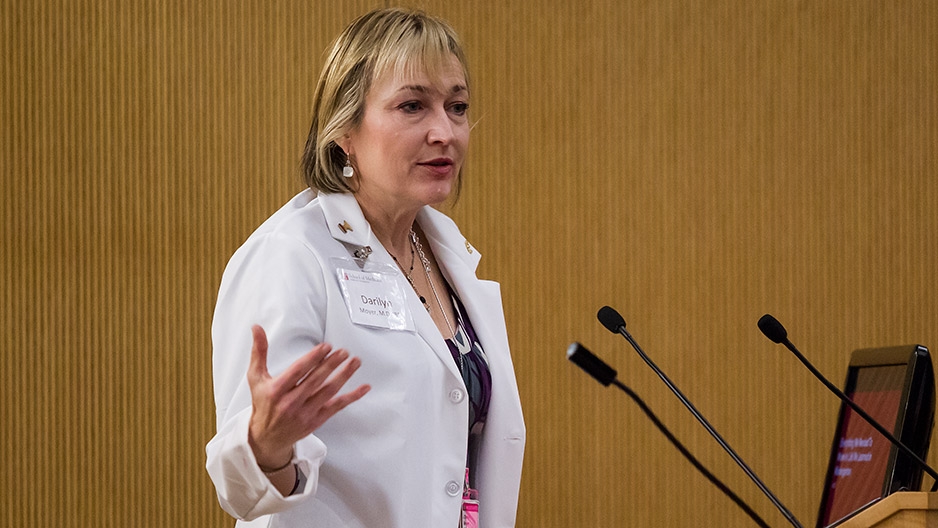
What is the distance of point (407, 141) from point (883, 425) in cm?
108

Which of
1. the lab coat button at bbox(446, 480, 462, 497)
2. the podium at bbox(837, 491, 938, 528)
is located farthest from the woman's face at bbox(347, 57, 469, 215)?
the podium at bbox(837, 491, 938, 528)

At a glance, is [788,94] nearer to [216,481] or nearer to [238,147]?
[238,147]

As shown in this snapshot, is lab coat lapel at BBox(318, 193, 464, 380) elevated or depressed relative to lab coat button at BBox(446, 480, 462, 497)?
elevated

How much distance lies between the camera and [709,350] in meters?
3.30

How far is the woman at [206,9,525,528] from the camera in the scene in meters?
1.29

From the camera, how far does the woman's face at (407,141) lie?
1.71 metres

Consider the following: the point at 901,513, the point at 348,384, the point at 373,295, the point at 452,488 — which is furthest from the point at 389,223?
the point at 901,513

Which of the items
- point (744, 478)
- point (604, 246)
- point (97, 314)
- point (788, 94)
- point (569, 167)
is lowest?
point (744, 478)

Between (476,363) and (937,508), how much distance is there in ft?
2.52

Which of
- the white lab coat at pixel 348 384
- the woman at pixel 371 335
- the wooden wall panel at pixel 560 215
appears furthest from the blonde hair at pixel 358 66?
the wooden wall panel at pixel 560 215

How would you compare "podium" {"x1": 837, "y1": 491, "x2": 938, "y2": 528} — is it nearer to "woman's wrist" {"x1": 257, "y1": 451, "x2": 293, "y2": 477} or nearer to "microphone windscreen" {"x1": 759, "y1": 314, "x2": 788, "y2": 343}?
"microphone windscreen" {"x1": 759, "y1": 314, "x2": 788, "y2": 343}

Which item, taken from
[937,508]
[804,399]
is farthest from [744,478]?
[937,508]

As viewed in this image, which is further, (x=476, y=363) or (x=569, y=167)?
(x=569, y=167)

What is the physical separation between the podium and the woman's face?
0.85 m
